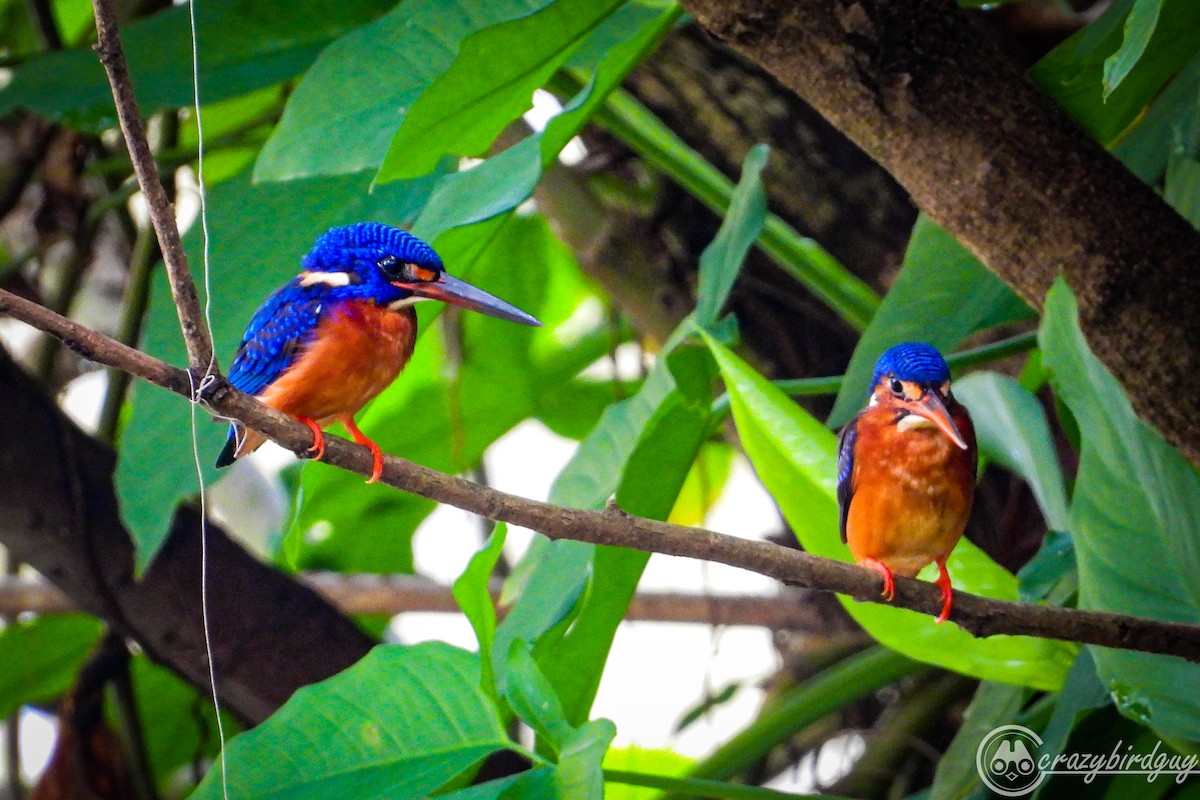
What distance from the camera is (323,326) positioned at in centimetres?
121

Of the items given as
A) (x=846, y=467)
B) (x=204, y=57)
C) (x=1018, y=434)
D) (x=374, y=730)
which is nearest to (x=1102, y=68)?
(x=1018, y=434)

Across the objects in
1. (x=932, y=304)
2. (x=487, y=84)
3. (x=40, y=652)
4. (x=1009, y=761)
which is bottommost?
(x=40, y=652)

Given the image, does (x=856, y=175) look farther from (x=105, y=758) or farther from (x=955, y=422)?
(x=105, y=758)

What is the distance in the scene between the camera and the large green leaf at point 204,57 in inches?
81.3

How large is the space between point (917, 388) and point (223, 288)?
100cm

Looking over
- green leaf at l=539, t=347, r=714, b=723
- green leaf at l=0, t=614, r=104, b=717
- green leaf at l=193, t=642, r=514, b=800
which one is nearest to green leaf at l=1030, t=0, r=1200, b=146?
green leaf at l=539, t=347, r=714, b=723

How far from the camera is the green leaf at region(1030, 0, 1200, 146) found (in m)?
1.51

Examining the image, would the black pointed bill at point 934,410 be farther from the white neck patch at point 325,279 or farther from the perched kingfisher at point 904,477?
the white neck patch at point 325,279

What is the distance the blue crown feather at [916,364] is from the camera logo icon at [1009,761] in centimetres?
58

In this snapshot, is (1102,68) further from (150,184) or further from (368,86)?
(150,184)

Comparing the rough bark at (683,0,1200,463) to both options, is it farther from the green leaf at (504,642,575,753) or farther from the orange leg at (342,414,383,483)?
the green leaf at (504,642,575,753)

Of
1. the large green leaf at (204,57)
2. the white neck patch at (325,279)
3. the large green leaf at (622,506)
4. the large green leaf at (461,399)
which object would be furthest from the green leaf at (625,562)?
the large green leaf at (461,399)

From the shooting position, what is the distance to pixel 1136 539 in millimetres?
1479

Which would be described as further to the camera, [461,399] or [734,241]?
[461,399]
